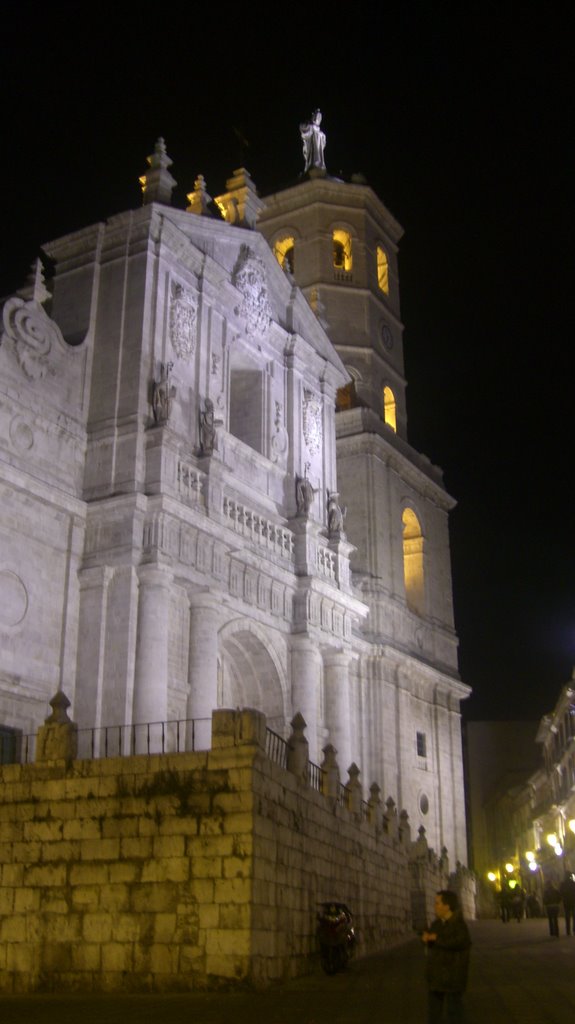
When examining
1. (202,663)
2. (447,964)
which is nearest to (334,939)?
(447,964)

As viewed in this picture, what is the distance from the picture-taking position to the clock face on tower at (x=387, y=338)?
152 feet

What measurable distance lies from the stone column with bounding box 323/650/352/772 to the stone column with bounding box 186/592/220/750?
243 inches

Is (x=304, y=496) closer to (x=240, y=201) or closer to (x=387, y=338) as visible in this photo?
(x=240, y=201)

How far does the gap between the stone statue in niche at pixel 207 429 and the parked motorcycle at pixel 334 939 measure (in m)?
13.0

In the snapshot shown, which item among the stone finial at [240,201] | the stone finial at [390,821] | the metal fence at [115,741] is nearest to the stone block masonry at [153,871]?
the metal fence at [115,741]

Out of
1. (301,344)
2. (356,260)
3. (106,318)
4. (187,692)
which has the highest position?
(356,260)

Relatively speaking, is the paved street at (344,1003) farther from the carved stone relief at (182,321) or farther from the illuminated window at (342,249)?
the illuminated window at (342,249)

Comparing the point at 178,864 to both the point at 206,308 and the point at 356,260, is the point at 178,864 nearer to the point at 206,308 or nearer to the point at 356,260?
the point at 206,308

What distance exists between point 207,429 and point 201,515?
257 cm

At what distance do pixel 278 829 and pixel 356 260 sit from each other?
114ft

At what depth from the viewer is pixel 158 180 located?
29.2 meters

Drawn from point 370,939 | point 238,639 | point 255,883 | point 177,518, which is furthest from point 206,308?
point 255,883

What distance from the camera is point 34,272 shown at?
27234 millimetres

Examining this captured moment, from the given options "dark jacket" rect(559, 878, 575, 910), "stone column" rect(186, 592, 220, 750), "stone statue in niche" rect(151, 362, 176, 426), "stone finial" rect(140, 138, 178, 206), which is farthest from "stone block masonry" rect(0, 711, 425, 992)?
"stone finial" rect(140, 138, 178, 206)
